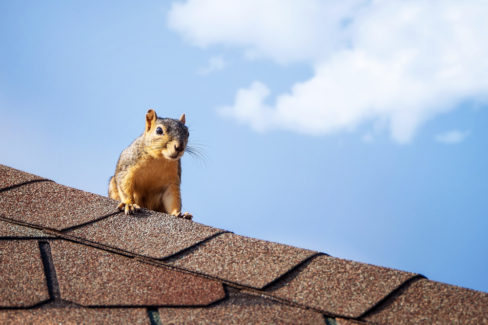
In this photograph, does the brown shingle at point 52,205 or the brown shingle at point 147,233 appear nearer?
the brown shingle at point 147,233

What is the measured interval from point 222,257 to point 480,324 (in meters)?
1.23

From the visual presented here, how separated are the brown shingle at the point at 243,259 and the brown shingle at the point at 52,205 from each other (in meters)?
0.80

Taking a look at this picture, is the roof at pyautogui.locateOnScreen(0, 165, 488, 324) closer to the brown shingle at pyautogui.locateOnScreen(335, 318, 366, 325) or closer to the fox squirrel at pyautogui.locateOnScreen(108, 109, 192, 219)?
the brown shingle at pyautogui.locateOnScreen(335, 318, 366, 325)

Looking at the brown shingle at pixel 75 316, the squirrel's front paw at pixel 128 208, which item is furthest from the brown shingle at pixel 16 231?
the brown shingle at pixel 75 316

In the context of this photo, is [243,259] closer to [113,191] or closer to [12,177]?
[12,177]

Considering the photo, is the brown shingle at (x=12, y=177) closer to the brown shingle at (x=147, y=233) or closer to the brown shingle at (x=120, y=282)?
the brown shingle at (x=147, y=233)

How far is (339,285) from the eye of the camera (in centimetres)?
279

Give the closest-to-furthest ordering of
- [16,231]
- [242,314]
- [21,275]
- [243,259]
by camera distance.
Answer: [242,314]
[21,275]
[243,259]
[16,231]

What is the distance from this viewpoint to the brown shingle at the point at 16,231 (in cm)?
311

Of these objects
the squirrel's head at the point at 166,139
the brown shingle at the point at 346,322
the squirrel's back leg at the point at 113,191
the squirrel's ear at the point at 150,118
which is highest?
the squirrel's ear at the point at 150,118

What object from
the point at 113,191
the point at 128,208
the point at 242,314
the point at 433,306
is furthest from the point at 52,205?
the point at 433,306

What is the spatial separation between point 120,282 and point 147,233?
652 millimetres

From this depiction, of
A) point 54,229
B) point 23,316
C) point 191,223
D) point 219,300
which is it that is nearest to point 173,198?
point 191,223

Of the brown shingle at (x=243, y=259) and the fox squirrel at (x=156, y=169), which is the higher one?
the fox squirrel at (x=156, y=169)
